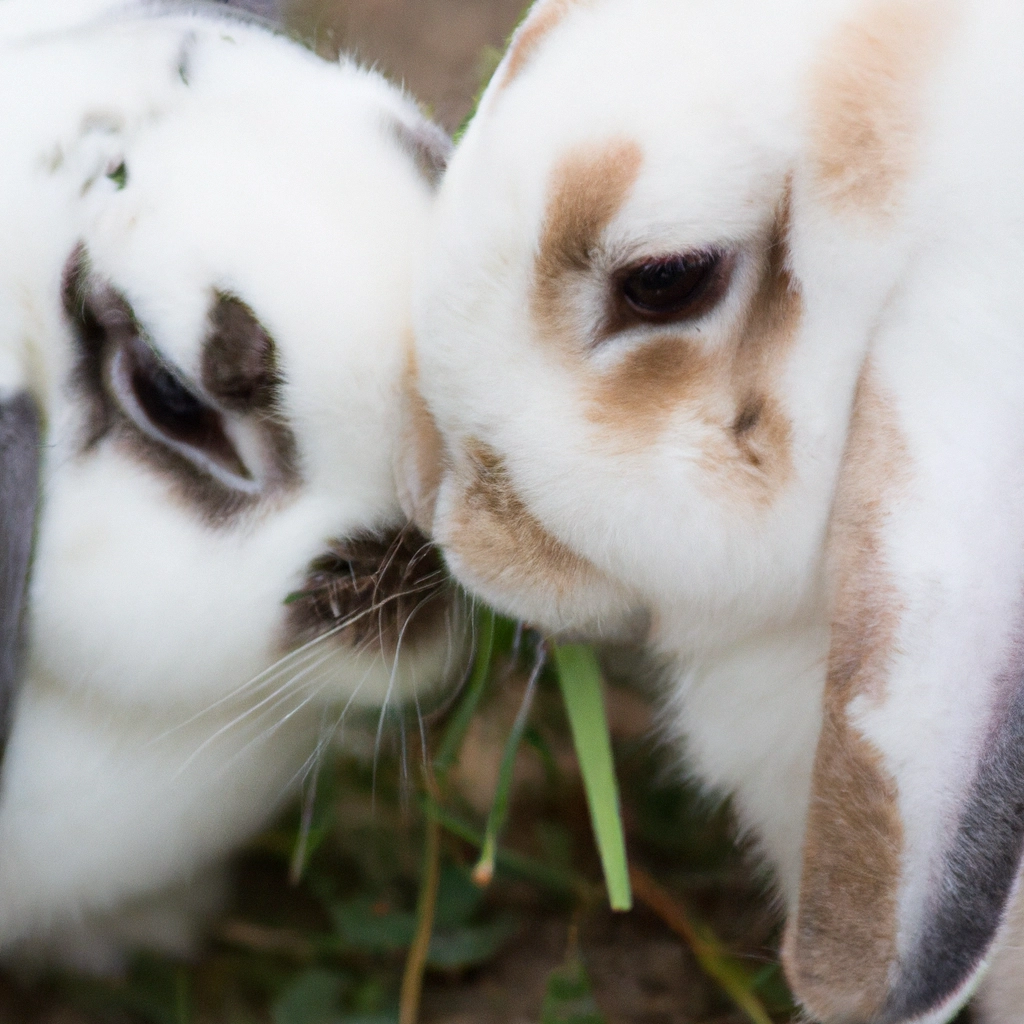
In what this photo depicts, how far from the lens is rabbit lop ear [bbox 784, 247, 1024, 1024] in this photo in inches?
45.0

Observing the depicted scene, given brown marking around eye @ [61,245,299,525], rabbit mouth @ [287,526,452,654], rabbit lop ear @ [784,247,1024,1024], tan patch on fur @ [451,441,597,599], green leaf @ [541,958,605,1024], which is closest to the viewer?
rabbit lop ear @ [784,247,1024,1024]

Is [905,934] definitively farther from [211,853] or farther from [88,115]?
[88,115]

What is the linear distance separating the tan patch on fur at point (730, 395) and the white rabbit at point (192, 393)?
0.37 meters

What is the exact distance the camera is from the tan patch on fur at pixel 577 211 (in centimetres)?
120

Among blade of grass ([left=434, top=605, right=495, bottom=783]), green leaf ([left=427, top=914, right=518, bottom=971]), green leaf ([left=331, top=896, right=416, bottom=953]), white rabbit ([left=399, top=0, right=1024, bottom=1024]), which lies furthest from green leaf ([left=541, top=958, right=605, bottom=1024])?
white rabbit ([left=399, top=0, right=1024, bottom=1024])

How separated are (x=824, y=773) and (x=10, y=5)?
1550 millimetres

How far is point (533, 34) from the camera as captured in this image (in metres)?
1.34

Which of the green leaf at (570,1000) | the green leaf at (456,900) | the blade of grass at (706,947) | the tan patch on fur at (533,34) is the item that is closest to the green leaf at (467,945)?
the green leaf at (456,900)

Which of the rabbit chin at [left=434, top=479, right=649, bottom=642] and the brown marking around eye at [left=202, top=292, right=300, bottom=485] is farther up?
the brown marking around eye at [left=202, top=292, right=300, bottom=485]

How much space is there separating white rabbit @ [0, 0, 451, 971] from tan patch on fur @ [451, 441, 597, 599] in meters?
0.19

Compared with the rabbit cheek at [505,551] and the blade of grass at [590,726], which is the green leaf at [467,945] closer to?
the blade of grass at [590,726]

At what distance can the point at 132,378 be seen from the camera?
161cm

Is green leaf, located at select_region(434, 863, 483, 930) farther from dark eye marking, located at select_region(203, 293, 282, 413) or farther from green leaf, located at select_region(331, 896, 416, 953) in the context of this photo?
dark eye marking, located at select_region(203, 293, 282, 413)

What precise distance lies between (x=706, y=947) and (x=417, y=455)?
1.07 meters
